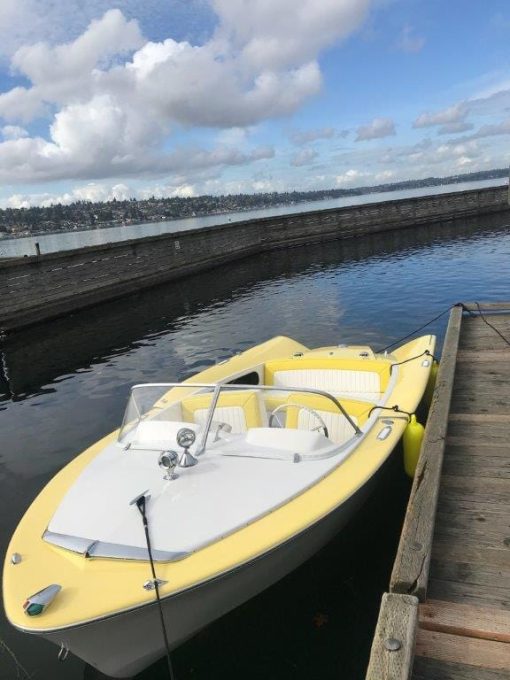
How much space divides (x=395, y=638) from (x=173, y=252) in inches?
1049

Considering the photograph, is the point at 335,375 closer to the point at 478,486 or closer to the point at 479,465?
the point at 479,465

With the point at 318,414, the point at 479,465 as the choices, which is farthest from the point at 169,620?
the point at 479,465

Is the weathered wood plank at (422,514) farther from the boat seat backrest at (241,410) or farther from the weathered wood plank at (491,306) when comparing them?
the weathered wood plank at (491,306)

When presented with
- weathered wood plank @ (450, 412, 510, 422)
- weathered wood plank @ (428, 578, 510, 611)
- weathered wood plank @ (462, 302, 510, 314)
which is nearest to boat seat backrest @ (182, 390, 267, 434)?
weathered wood plank @ (450, 412, 510, 422)

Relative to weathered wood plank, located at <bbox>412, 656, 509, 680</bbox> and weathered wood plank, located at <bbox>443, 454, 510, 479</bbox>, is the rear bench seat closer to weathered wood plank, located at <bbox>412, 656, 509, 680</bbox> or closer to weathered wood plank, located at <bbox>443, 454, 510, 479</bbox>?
weathered wood plank, located at <bbox>443, 454, 510, 479</bbox>

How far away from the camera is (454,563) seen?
3.46 m

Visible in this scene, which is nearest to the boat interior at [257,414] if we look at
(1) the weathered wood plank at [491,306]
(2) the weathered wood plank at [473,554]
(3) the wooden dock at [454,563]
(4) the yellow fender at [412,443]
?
(4) the yellow fender at [412,443]

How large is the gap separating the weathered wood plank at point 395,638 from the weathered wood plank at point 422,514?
0.16 metres

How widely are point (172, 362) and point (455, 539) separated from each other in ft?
35.2

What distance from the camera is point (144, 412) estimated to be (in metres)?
5.84

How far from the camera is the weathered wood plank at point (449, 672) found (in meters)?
2.66

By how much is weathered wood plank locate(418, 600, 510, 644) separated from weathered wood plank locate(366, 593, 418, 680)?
0.23m

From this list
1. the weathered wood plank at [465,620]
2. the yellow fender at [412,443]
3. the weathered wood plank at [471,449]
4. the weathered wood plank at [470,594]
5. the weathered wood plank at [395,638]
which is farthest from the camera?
the yellow fender at [412,443]

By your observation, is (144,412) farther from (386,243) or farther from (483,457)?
(386,243)
